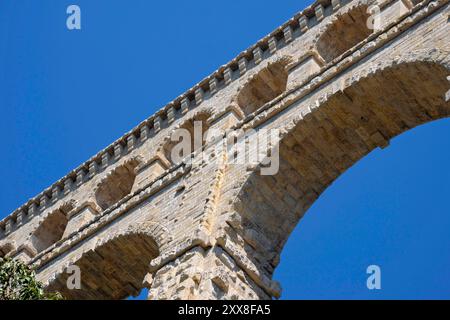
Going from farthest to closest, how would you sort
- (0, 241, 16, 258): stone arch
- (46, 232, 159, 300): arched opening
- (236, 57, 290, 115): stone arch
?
(0, 241, 16, 258): stone arch
(236, 57, 290, 115): stone arch
(46, 232, 159, 300): arched opening

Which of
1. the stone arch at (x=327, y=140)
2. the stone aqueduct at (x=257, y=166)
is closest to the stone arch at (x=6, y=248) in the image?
the stone aqueduct at (x=257, y=166)

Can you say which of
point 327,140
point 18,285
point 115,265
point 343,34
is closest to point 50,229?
point 115,265

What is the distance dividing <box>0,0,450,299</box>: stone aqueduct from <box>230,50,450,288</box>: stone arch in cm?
2

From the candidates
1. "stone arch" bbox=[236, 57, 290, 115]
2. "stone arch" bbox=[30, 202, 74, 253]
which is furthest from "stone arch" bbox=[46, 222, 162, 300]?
"stone arch" bbox=[30, 202, 74, 253]

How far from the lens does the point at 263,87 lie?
81.0 ft

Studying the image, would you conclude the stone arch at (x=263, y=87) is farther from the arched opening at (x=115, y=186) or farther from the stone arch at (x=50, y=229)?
the stone arch at (x=50, y=229)

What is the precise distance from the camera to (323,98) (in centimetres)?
1977

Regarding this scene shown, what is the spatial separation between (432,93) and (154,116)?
35.5 feet

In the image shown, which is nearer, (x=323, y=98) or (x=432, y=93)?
(x=432, y=93)

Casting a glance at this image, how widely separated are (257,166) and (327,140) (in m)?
1.59

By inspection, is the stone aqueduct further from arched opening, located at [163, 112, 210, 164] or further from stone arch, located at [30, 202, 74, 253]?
stone arch, located at [30, 202, 74, 253]

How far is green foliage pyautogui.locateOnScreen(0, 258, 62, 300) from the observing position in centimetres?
1588
